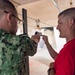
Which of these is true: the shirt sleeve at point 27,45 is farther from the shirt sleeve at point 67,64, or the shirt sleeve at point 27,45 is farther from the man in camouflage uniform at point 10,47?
the shirt sleeve at point 67,64

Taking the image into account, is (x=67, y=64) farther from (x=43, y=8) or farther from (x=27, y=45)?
(x=43, y=8)

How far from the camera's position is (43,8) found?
188 cm

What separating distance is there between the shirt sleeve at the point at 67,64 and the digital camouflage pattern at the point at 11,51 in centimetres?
23

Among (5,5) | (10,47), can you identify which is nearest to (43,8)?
(5,5)

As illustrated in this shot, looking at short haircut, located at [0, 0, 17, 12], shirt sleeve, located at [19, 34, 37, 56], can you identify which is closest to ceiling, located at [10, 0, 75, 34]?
short haircut, located at [0, 0, 17, 12]

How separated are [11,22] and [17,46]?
17cm

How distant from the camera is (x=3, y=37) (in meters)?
1.03

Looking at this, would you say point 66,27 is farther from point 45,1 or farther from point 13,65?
point 45,1

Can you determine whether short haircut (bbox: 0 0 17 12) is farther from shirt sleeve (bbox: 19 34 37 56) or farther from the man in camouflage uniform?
shirt sleeve (bbox: 19 34 37 56)

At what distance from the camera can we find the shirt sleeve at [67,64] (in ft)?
3.35

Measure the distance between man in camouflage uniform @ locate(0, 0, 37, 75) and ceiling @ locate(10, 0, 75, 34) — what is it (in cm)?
73

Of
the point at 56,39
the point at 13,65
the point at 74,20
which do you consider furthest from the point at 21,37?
the point at 56,39

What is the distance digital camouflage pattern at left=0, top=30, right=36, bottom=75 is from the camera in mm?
1021

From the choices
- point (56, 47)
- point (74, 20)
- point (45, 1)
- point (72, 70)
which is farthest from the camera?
point (56, 47)
